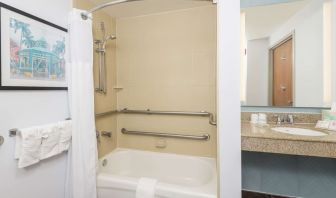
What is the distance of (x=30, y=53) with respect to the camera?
4.17ft

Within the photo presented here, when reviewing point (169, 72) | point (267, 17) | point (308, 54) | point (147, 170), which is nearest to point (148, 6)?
point (169, 72)

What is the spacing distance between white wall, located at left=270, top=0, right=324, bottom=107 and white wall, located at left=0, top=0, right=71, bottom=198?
6.50 ft

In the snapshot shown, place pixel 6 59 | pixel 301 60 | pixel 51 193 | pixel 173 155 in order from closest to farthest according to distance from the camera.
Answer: pixel 6 59 < pixel 51 193 < pixel 301 60 < pixel 173 155

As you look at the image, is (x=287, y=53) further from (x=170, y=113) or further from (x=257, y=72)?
(x=170, y=113)

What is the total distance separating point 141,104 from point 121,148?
644 mm

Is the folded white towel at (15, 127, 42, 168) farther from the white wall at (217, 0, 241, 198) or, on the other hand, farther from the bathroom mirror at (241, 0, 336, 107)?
the bathroom mirror at (241, 0, 336, 107)

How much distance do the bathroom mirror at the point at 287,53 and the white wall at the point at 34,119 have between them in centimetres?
161

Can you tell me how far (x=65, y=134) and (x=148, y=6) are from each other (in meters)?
1.52

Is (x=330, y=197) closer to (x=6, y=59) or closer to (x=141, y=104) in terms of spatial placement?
(x=141, y=104)

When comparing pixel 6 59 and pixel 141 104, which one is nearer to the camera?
pixel 6 59

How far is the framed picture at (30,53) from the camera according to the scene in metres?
1.14

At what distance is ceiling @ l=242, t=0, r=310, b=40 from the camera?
1616 mm

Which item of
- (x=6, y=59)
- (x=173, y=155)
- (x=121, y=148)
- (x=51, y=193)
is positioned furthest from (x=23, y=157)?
Answer: (x=173, y=155)

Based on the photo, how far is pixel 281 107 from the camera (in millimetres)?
1644
